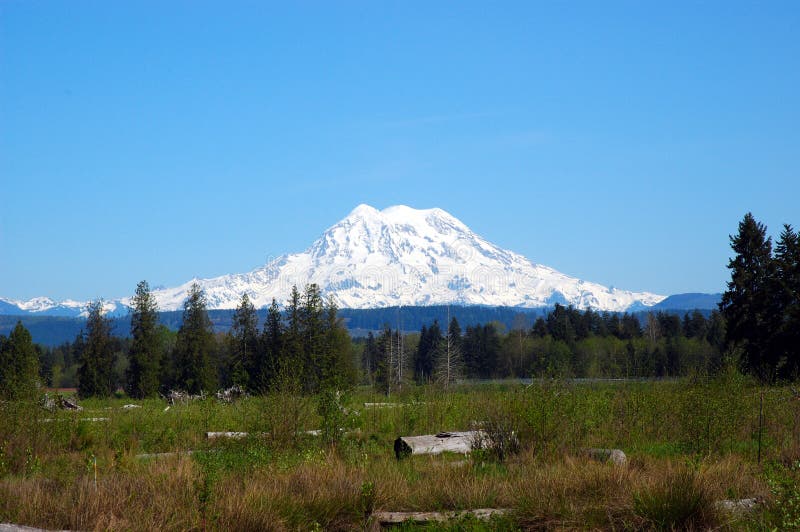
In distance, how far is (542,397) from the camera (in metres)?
14.7

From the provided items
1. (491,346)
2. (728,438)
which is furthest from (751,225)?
(491,346)

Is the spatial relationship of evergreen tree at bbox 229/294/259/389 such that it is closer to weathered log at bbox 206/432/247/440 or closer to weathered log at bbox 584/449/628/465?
weathered log at bbox 206/432/247/440

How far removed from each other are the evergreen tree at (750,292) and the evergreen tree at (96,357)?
4757 centimetres

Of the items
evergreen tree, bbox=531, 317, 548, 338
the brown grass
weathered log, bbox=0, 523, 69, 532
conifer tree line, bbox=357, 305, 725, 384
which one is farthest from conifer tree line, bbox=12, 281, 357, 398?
evergreen tree, bbox=531, 317, 548, 338

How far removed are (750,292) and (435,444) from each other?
1453 inches

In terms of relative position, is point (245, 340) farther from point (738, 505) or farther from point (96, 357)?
point (738, 505)

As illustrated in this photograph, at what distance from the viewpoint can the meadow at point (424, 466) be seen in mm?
9664

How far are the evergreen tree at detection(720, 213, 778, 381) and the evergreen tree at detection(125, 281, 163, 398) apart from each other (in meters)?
44.1

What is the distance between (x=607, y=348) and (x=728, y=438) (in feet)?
279

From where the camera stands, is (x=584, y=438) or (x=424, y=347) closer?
(x=584, y=438)

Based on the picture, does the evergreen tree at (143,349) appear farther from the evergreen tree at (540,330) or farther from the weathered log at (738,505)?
the evergreen tree at (540,330)

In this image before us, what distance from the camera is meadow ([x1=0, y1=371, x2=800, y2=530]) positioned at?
9664 mm

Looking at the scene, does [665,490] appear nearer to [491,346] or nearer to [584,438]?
[584,438]

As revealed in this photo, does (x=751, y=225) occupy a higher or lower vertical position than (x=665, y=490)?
higher
